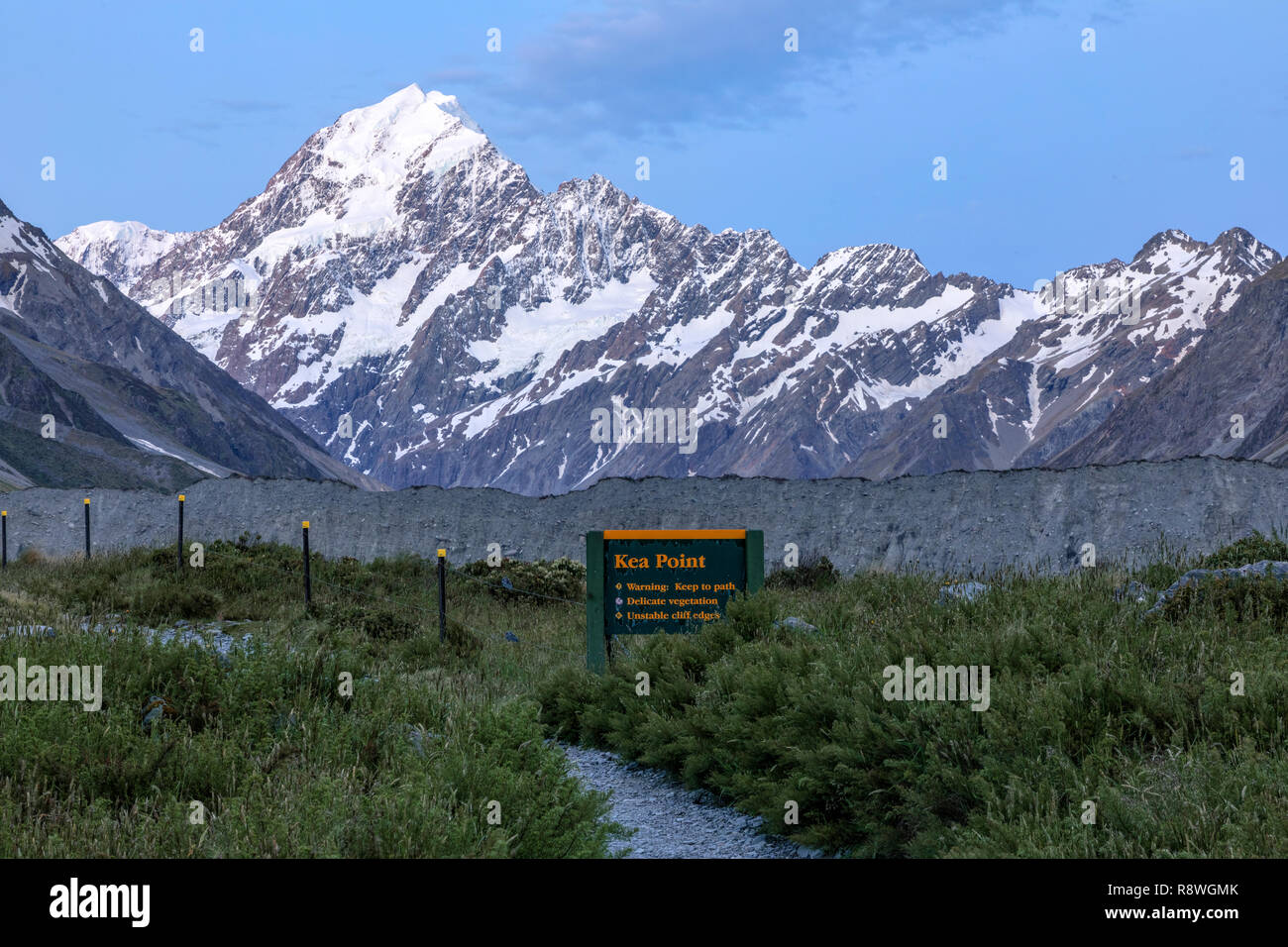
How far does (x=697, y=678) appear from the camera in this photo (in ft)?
33.9

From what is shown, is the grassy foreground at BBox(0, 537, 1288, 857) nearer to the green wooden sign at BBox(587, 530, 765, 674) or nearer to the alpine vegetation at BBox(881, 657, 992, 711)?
the alpine vegetation at BBox(881, 657, 992, 711)

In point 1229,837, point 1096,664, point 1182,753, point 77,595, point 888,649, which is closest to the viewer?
point 1229,837

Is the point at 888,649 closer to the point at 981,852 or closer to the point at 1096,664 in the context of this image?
the point at 1096,664

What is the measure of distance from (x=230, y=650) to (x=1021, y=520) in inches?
1294

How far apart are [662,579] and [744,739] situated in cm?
390

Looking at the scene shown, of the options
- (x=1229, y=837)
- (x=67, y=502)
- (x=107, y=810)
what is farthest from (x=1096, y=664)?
(x=67, y=502)

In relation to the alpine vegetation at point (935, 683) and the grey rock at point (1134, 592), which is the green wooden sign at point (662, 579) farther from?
the alpine vegetation at point (935, 683)

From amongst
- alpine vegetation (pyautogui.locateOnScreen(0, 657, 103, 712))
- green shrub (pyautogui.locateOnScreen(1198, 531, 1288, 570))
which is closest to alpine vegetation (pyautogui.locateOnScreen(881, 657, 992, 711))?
alpine vegetation (pyautogui.locateOnScreen(0, 657, 103, 712))

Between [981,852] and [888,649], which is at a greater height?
[888,649]

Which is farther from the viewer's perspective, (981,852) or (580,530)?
(580,530)

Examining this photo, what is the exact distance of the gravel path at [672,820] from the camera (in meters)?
7.04

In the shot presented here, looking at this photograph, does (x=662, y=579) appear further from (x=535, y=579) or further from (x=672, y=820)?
(x=535, y=579)
